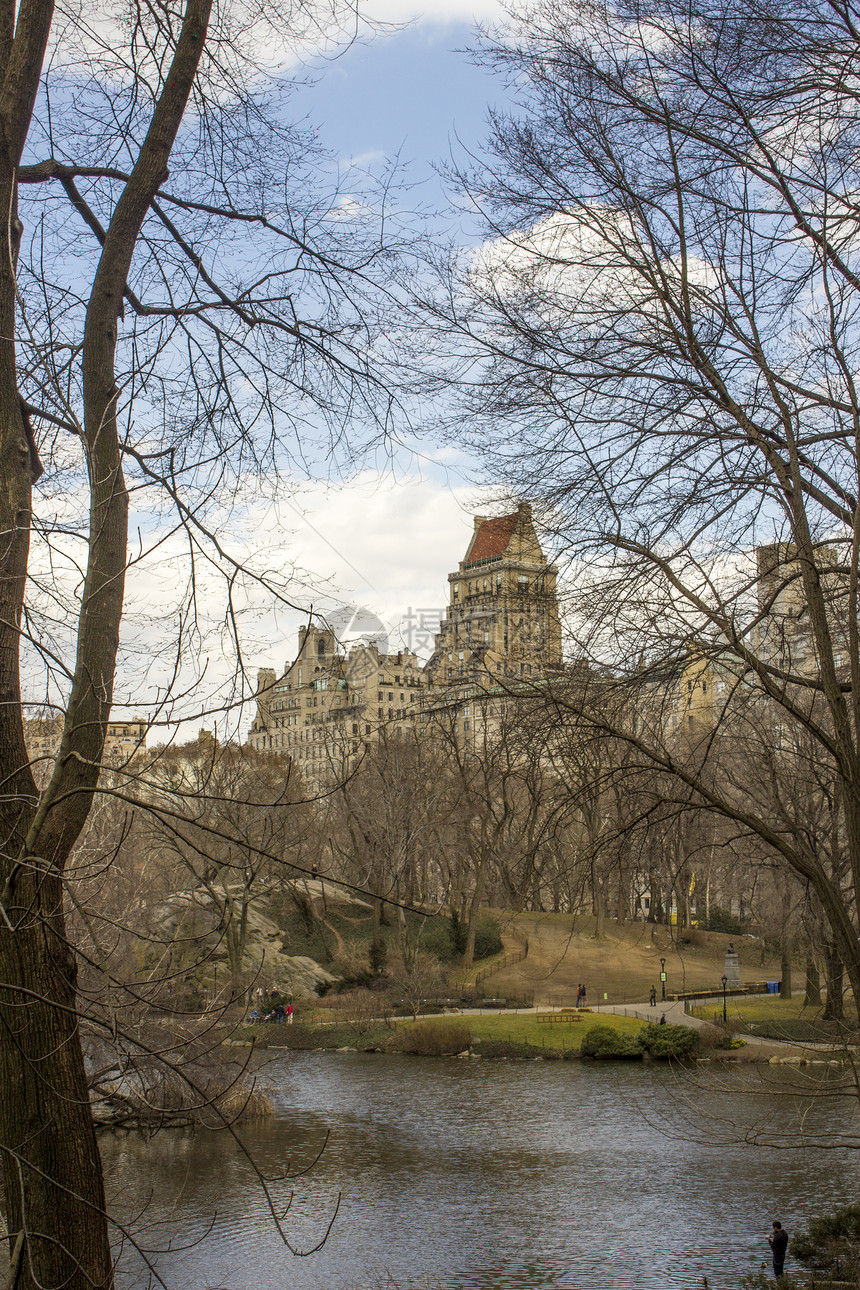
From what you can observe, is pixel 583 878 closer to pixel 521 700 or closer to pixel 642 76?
pixel 521 700

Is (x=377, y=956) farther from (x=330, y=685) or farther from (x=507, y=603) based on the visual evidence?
(x=330, y=685)

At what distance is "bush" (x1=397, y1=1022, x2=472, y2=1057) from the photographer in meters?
33.4

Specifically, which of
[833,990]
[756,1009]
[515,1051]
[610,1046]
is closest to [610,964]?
[756,1009]

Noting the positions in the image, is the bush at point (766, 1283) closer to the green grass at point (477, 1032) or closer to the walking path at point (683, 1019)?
the walking path at point (683, 1019)

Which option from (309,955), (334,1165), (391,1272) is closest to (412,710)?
(391,1272)

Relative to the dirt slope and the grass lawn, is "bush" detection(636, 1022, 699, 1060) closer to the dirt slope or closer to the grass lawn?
the grass lawn

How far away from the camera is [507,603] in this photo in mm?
7352

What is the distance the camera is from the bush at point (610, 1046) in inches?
1275

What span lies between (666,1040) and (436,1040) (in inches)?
284

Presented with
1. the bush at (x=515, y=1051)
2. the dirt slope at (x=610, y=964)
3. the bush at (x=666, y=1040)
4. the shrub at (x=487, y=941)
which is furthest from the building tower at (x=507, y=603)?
the shrub at (x=487, y=941)

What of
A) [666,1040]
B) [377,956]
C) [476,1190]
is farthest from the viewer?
[377,956]

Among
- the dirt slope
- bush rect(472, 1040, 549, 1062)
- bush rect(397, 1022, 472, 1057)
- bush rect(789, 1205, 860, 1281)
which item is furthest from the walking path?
bush rect(789, 1205, 860, 1281)

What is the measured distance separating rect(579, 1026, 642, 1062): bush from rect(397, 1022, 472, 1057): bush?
3.89 metres

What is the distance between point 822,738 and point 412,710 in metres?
2.52
